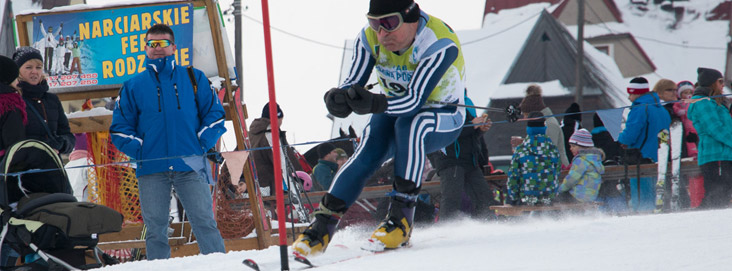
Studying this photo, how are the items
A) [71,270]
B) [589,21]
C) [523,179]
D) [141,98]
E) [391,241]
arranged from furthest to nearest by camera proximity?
[589,21], [523,179], [141,98], [71,270], [391,241]

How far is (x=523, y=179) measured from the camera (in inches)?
307

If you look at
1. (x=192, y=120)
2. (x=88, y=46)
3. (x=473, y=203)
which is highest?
(x=88, y=46)

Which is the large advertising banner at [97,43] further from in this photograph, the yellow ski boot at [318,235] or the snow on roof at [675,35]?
the snow on roof at [675,35]

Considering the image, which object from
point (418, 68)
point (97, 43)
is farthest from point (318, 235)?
point (97, 43)

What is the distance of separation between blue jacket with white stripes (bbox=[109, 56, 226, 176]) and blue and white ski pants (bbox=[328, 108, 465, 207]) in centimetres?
134

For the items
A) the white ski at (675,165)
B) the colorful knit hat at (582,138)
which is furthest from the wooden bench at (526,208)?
the white ski at (675,165)

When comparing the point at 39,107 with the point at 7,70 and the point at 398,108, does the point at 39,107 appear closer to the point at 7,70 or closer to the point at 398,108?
the point at 7,70

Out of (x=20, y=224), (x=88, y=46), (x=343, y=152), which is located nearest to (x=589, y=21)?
(x=343, y=152)

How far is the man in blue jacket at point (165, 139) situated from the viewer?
17.7 feet

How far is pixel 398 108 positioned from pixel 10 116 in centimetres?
256

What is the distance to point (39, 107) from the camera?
561 cm

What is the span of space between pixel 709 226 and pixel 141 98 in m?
3.60

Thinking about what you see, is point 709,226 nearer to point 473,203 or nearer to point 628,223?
point 628,223

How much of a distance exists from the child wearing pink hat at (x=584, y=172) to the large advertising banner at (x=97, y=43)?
3743 millimetres
